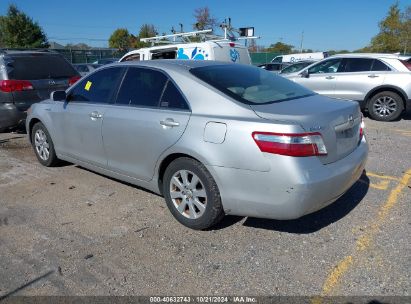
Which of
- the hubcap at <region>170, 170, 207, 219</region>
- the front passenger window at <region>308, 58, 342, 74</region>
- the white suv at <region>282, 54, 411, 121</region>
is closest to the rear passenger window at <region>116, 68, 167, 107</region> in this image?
the hubcap at <region>170, 170, 207, 219</region>

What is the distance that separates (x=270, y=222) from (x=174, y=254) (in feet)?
3.43

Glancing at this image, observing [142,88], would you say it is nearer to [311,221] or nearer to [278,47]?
[311,221]

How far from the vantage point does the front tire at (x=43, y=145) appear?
17.7 ft

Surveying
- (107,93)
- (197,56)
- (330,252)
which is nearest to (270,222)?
(330,252)

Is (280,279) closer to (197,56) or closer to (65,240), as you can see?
(65,240)

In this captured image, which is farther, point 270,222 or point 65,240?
point 270,222

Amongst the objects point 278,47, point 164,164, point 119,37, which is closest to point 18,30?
point 119,37

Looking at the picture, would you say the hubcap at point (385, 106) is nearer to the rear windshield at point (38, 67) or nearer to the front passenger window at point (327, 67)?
the front passenger window at point (327, 67)

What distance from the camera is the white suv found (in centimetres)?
891

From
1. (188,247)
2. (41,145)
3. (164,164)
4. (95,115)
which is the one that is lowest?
(188,247)

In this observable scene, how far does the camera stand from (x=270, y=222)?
12.2 ft

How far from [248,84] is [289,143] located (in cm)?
111

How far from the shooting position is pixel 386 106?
30.2 ft

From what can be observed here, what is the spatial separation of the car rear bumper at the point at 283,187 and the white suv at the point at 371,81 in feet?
21.8
